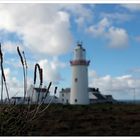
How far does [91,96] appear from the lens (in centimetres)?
3972

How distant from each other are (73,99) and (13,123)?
29494mm

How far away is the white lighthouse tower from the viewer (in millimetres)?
29828

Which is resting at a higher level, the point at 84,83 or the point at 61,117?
the point at 84,83

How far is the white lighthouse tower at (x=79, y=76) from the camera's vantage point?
29828 millimetres

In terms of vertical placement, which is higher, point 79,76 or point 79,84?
point 79,76

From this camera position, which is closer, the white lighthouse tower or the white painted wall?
the white lighthouse tower

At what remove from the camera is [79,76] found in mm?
30094

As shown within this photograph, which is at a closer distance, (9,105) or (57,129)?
(9,105)

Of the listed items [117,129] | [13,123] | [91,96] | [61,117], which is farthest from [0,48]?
[91,96]

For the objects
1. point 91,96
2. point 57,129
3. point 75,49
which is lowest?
point 57,129

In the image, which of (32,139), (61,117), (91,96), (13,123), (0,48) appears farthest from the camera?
(91,96)

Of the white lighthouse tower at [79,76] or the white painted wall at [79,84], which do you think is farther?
the white painted wall at [79,84]

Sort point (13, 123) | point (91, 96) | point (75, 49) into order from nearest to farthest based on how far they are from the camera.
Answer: point (13, 123) → point (75, 49) → point (91, 96)

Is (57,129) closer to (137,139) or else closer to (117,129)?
(117,129)
